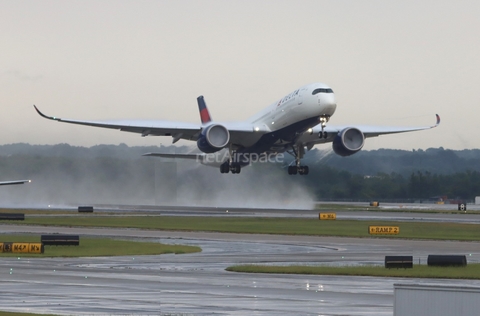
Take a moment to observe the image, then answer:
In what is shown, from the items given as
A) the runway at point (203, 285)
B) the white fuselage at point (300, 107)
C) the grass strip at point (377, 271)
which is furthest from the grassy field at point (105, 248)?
the white fuselage at point (300, 107)

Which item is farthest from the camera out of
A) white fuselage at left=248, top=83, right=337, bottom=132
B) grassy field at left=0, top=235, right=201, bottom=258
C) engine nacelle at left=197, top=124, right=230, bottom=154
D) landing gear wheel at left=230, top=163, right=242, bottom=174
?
landing gear wheel at left=230, top=163, right=242, bottom=174

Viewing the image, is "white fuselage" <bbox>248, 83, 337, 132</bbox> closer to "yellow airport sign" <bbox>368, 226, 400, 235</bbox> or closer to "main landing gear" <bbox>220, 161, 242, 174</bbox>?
"main landing gear" <bbox>220, 161, 242, 174</bbox>

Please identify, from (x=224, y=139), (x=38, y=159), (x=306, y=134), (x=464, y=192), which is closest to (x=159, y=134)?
(x=224, y=139)

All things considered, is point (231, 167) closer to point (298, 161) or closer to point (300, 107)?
point (298, 161)

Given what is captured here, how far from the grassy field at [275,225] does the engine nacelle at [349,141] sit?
12.1 meters

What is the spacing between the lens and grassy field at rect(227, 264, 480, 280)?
92.6 ft

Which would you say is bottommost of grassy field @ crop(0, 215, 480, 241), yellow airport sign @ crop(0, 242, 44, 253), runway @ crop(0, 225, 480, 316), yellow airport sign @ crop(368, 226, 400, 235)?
runway @ crop(0, 225, 480, 316)

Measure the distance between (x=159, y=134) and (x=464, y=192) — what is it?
8076cm

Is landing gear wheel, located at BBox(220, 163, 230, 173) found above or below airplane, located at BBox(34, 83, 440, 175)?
below

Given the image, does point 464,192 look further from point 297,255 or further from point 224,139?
point 297,255

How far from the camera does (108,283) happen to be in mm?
24891

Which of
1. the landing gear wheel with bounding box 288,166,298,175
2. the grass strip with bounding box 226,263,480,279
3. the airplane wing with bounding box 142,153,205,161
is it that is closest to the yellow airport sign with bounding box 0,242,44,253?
the grass strip with bounding box 226,263,480,279

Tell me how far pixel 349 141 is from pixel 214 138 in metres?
12.5

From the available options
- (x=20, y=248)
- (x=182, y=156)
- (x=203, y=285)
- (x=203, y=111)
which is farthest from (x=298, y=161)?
(x=203, y=285)
